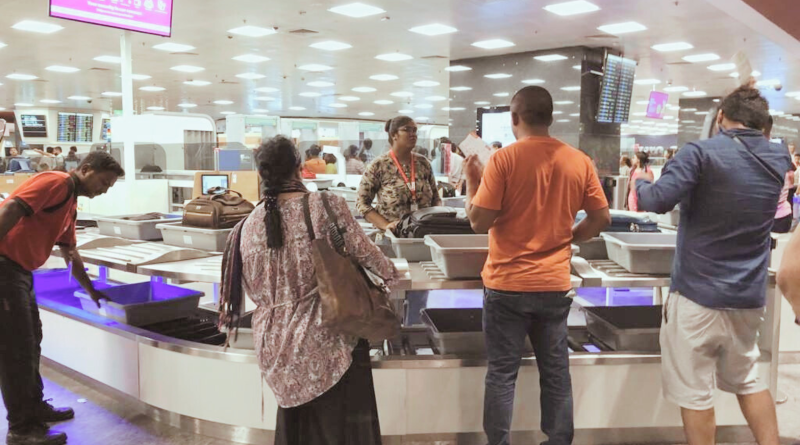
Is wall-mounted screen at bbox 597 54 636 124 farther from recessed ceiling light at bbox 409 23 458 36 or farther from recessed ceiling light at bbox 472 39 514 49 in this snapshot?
recessed ceiling light at bbox 409 23 458 36

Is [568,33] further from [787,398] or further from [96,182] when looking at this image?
[96,182]

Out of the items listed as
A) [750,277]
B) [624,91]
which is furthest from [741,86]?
[624,91]

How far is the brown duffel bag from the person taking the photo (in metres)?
3.55

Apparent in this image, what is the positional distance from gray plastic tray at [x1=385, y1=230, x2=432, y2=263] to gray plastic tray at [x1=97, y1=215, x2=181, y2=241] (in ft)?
5.56

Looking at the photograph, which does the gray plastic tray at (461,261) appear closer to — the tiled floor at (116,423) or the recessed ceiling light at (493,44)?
the tiled floor at (116,423)

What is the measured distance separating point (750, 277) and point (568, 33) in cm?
809

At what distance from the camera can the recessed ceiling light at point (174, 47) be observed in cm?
1116

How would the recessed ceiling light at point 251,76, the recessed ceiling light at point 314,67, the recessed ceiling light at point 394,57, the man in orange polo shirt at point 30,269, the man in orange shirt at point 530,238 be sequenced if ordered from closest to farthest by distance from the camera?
the man in orange shirt at point 530,238
the man in orange polo shirt at point 30,269
the recessed ceiling light at point 394,57
the recessed ceiling light at point 314,67
the recessed ceiling light at point 251,76

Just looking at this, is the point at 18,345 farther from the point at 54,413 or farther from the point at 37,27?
the point at 37,27

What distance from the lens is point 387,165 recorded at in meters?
4.01

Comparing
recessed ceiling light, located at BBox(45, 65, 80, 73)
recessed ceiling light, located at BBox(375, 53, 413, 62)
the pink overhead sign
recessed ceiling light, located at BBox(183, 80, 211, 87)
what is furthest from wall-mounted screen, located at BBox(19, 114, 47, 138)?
the pink overhead sign

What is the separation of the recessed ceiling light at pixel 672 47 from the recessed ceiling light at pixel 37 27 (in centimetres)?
944

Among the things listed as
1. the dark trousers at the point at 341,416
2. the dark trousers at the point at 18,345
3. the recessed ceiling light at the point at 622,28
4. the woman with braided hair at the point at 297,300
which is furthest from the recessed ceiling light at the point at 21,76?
the dark trousers at the point at 341,416

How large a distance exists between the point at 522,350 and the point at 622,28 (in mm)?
8043
